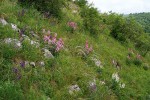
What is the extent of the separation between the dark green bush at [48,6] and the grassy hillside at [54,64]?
339 mm

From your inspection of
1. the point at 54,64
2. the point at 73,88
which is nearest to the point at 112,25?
the point at 54,64

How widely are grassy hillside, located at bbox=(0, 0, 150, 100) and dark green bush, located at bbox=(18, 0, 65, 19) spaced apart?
34cm

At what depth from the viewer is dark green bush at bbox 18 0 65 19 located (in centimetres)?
1212

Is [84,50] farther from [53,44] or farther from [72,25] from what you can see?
[53,44]

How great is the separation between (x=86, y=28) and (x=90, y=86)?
5.89 meters

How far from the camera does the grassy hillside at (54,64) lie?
25.8 feet

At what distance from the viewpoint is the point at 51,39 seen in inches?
405

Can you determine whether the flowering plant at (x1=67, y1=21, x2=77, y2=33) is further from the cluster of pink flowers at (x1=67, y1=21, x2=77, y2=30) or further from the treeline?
the treeline

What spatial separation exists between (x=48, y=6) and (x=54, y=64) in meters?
4.02

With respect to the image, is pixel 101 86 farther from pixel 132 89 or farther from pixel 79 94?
pixel 132 89

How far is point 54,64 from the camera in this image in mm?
9117

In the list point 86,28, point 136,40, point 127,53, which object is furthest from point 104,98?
point 136,40

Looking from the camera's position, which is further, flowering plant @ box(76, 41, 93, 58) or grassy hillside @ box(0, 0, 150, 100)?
flowering plant @ box(76, 41, 93, 58)

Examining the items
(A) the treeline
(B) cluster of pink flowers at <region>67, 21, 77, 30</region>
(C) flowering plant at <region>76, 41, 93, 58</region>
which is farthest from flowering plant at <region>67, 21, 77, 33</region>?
(C) flowering plant at <region>76, 41, 93, 58</region>
